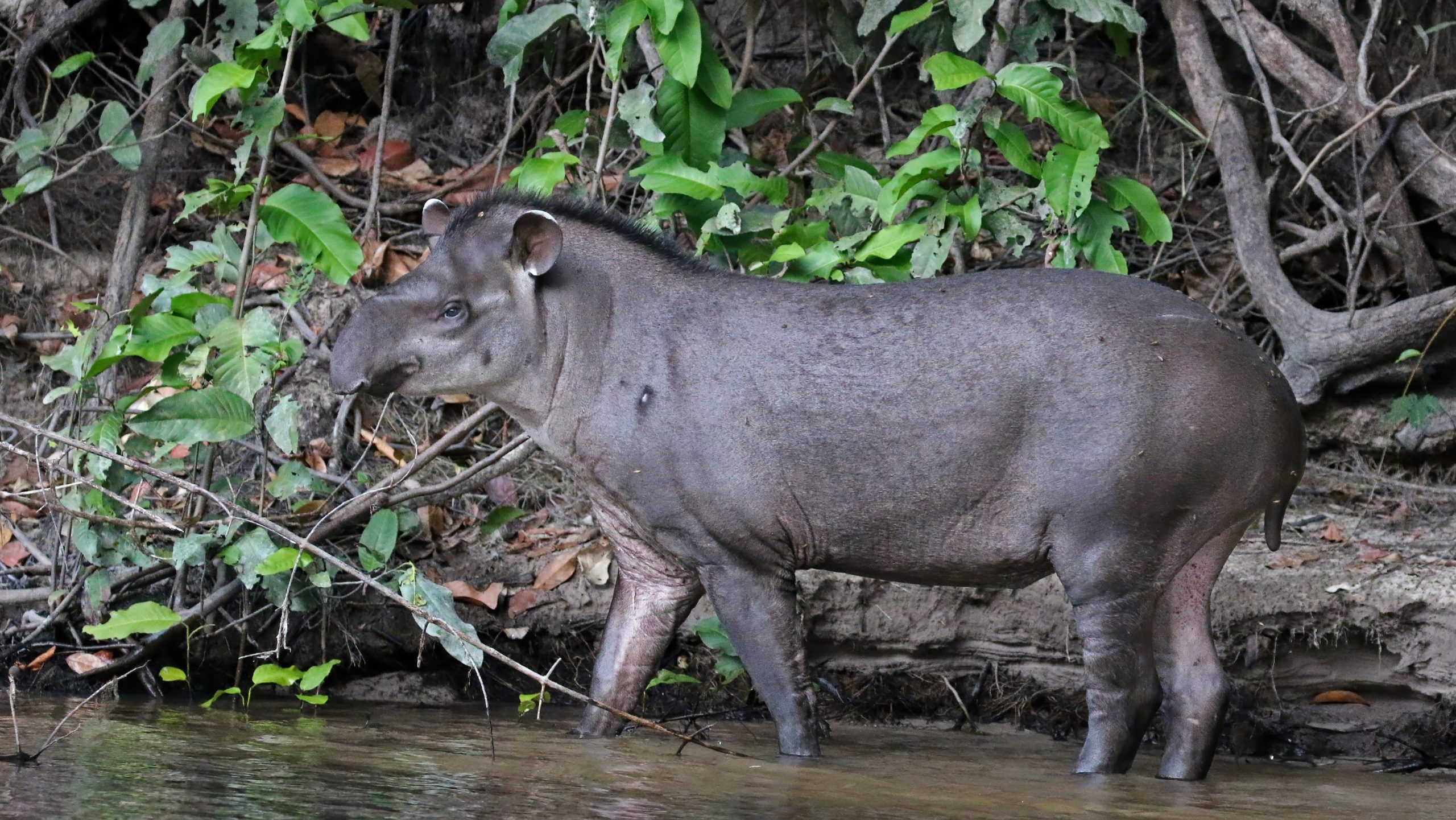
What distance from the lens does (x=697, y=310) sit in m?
5.70

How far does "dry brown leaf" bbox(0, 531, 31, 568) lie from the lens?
736 cm

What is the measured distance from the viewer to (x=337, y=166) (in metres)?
9.39

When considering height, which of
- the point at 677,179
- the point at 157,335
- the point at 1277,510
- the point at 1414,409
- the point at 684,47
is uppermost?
the point at 684,47

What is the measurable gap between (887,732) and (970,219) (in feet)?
6.93

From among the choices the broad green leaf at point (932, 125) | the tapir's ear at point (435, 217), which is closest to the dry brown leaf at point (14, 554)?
the tapir's ear at point (435, 217)

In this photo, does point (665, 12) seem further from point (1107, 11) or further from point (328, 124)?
point (328, 124)

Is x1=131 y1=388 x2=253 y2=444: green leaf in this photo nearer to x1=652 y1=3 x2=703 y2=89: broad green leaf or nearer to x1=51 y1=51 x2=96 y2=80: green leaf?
x1=652 y1=3 x2=703 y2=89: broad green leaf

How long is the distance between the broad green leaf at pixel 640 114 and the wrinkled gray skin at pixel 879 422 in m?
0.70

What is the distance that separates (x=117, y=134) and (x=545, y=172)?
2410 millimetres

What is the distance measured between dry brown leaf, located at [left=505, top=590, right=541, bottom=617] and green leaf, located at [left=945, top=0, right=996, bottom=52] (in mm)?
2993

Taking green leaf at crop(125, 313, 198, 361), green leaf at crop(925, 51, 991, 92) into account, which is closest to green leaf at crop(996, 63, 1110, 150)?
green leaf at crop(925, 51, 991, 92)

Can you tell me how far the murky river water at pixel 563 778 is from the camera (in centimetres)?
403

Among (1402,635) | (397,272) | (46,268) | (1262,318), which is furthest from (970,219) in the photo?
(46,268)

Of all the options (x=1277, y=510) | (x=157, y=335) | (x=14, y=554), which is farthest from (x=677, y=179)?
(x=14, y=554)
